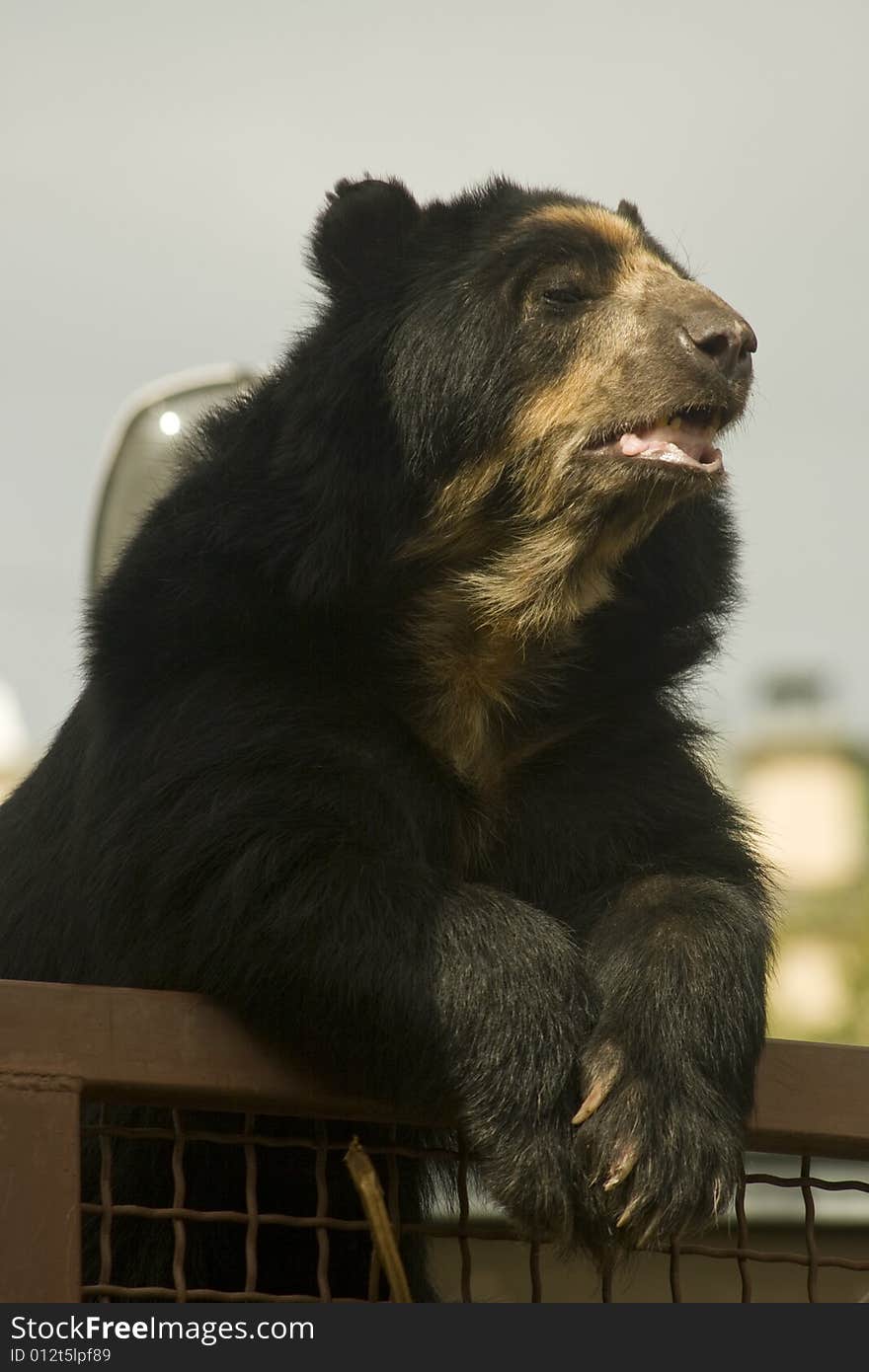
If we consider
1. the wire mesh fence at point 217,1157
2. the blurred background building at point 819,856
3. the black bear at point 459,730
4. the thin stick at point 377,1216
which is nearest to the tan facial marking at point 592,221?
the black bear at point 459,730

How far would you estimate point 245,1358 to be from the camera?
2.44m

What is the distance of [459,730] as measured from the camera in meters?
3.74

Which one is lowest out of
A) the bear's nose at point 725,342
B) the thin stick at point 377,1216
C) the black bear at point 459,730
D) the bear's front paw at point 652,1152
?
the thin stick at point 377,1216

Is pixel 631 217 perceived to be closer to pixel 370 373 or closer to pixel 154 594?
pixel 370 373

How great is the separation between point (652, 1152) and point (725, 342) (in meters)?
1.60

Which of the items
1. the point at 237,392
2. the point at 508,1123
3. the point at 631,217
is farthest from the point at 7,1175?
the point at 631,217

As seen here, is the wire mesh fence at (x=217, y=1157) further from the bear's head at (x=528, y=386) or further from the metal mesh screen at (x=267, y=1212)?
the bear's head at (x=528, y=386)

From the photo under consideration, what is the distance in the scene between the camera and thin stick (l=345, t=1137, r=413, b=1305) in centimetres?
256

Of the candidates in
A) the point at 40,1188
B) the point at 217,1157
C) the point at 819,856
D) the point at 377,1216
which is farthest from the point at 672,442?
the point at 819,856

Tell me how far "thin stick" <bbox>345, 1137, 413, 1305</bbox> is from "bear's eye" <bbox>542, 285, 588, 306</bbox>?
6.38ft

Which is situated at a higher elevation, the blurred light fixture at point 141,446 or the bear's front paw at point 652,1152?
the blurred light fixture at point 141,446

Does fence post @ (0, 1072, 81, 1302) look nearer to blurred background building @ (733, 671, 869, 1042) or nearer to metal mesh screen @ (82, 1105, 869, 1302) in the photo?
metal mesh screen @ (82, 1105, 869, 1302)

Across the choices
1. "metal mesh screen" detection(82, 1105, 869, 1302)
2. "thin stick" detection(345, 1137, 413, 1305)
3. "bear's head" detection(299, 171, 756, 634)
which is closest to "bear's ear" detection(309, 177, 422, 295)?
"bear's head" detection(299, 171, 756, 634)

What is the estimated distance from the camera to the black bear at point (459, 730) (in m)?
2.96
